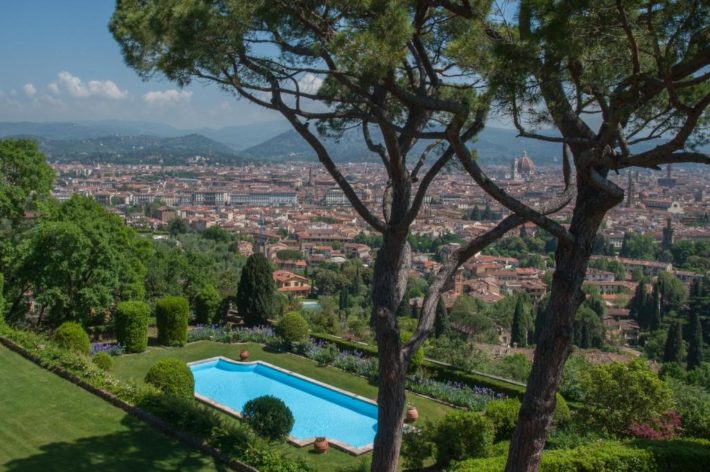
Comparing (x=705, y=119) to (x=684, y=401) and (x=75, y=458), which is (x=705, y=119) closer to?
(x=684, y=401)


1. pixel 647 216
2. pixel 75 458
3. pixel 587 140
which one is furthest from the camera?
pixel 647 216

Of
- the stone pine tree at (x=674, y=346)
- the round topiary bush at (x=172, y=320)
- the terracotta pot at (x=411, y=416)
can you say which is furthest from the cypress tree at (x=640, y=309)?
the terracotta pot at (x=411, y=416)

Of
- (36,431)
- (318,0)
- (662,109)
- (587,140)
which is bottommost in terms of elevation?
(36,431)

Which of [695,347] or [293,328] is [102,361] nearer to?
[293,328]

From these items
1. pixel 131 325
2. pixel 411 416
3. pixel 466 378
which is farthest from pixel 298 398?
pixel 131 325

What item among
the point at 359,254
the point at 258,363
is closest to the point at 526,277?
the point at 359,254

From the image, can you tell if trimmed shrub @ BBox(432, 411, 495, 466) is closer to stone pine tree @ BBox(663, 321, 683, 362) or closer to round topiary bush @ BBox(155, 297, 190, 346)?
round topiary bush @ BBox(155, 297, 190, 346)
